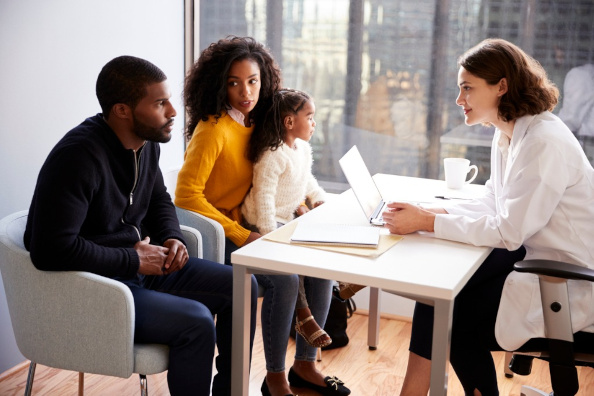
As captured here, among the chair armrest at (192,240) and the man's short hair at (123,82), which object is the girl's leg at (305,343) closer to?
the chair armrest at (192,240)

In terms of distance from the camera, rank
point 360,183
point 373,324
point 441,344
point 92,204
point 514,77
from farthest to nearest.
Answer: point 373,324 < point 360,183 < point 514,77 < point 92,204 < point 441,344

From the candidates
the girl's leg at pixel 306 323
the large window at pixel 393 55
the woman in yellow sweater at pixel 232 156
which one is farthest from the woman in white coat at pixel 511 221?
the large window at pixel 393 55

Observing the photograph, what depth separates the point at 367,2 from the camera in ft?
10.6

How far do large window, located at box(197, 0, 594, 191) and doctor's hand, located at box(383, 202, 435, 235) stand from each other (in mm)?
1187

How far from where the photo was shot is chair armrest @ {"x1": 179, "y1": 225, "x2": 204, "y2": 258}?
2381 mm

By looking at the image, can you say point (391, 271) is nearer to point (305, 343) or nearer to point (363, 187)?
point (363, 187)

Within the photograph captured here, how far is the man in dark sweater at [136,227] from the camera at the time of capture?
6.14 feet

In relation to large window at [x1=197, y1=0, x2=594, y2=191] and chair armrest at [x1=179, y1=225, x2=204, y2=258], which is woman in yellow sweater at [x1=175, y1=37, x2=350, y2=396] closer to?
chair armrest at [x1=179, y1=225, x2=204, y2=258]

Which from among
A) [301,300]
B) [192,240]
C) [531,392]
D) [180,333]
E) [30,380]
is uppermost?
[192,240]

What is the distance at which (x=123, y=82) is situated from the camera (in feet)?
6.78

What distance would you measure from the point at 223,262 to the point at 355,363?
0.74 meters

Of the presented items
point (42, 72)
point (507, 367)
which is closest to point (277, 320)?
point (507, 367)

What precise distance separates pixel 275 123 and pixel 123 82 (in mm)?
673

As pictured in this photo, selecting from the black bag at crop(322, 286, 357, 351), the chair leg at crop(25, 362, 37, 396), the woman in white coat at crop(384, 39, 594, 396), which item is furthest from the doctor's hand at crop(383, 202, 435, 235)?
the chair leg at crop(25, 362, 37, 396)
